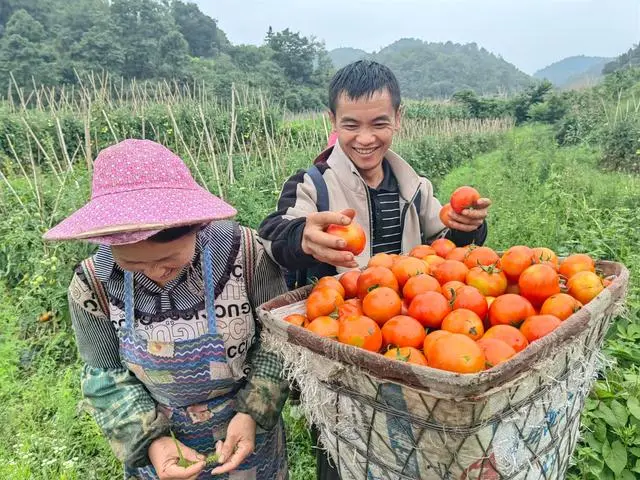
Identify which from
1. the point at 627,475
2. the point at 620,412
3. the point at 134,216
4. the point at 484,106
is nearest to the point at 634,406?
the point at 620,412

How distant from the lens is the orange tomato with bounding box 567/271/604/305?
1.03m

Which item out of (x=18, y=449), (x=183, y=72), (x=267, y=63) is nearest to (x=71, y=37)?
(x=183, y=72)

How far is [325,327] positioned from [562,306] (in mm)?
496

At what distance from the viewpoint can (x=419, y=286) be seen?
3.58 ft

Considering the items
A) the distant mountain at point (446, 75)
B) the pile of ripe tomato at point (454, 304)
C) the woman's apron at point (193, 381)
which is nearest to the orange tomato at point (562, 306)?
the pile of ripe tomato at point (454, 304)

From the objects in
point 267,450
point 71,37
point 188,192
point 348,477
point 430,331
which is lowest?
point 267,450

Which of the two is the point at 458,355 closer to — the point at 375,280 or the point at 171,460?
the point at 375,280

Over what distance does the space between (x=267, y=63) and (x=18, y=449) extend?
139ft

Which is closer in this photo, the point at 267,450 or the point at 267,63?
the point at 267,450

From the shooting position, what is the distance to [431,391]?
2.56ft

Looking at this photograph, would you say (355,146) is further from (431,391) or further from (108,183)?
(431,391)

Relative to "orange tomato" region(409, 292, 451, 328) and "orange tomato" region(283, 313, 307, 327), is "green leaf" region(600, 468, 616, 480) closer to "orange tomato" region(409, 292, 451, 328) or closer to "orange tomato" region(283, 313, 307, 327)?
"orange tomato" region(409, 292, 451, 328)

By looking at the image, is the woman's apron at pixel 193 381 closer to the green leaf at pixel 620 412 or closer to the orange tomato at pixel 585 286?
the orange tomato at pixel 585 286

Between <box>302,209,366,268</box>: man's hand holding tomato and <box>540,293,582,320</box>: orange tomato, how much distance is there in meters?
0.43
